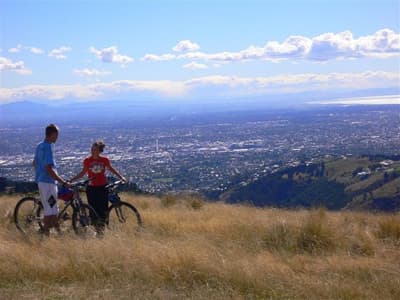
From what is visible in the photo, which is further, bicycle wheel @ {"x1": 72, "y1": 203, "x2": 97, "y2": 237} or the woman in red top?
the woman in red top

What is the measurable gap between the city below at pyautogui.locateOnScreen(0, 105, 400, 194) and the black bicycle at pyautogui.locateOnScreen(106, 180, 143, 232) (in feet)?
92.0

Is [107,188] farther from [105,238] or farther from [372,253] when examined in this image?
[372,253]

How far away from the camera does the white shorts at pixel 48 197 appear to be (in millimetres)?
A: 8031

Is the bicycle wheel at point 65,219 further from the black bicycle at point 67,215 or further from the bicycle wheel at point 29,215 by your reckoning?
the bicycle wheel at point 29,215

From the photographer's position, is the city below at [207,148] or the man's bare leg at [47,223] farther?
the city below at [207,148]

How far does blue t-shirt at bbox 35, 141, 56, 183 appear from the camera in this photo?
25.7 ft

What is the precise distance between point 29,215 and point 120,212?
1.65 metres

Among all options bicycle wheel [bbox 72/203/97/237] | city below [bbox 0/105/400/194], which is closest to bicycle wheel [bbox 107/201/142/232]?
bicycle wheel [bbox 72/203/97/237]

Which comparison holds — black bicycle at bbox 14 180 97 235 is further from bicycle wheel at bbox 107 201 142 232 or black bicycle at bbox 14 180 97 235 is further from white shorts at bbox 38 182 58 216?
bicycle wheel at bbox 107 201 142 232

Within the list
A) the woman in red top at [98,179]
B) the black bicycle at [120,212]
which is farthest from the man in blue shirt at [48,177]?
the black bicycle at [120,212]

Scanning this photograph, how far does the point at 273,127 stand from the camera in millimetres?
130125

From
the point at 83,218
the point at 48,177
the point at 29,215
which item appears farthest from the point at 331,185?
the point at 48,177

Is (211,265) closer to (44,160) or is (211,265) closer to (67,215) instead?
(44,160)

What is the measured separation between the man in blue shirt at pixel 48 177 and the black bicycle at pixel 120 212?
924 millimetres
